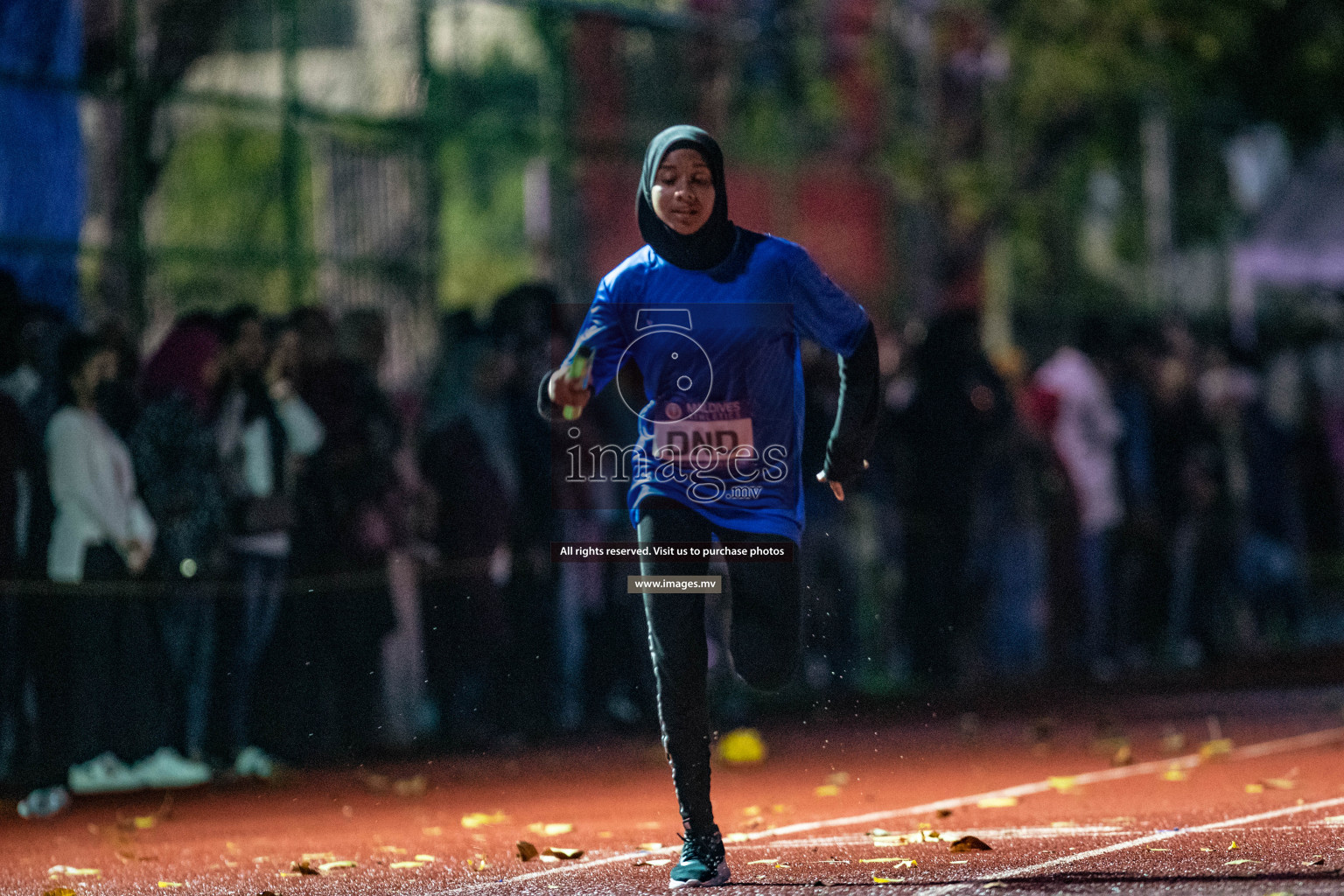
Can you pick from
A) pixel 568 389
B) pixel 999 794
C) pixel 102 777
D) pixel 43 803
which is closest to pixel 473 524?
pixel 102 777

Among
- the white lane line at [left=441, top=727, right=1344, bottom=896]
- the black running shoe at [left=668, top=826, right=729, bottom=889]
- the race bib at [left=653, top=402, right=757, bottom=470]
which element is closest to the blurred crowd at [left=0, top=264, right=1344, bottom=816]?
the white lane line at [left=441, top=727, right=1344, bottom=896]

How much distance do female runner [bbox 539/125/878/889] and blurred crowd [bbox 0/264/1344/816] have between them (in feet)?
1.82

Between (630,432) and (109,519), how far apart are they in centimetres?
243

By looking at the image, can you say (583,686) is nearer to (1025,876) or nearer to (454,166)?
(454,166)

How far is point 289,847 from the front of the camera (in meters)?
9.30

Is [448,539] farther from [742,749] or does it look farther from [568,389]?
[568,389]

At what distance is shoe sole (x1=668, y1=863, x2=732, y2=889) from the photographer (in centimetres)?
750

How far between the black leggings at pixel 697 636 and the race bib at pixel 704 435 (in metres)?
0.16

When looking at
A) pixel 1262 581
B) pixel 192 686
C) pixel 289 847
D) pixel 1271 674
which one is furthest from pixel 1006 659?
pixel 289 847

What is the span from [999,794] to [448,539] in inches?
149

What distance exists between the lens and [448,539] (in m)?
13.2

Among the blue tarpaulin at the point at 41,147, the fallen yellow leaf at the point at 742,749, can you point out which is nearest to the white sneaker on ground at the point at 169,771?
the blue tarpaulin at the point at 41,147

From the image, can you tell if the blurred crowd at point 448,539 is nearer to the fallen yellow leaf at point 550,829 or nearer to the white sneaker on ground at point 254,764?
the white sneaker on ground at point 254,764

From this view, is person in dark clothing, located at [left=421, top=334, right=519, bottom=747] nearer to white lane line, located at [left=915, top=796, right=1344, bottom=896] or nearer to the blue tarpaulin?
the blue tarpaulin
